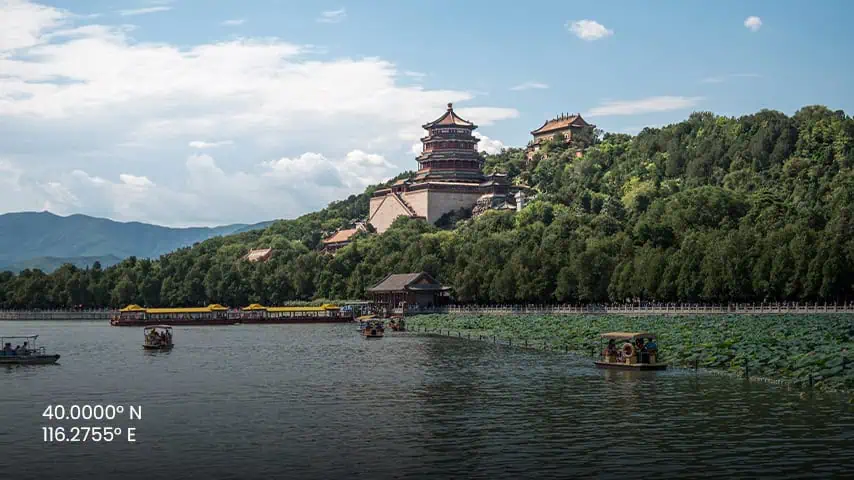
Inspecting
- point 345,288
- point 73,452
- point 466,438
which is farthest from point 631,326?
point 345,288

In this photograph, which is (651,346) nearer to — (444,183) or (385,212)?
(444,183)

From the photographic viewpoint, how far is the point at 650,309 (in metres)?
97.9

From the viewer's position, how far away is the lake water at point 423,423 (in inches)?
1178

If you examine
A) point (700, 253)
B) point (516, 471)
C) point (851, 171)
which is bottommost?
point (516, 471)

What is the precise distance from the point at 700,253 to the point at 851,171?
51.3 metres

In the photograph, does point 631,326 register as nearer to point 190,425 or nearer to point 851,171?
point 190,425

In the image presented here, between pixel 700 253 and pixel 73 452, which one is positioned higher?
pixel 700 253

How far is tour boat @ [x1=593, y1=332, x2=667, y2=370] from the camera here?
52.3 m

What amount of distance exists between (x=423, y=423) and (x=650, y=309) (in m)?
63.4

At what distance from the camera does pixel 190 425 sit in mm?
36750

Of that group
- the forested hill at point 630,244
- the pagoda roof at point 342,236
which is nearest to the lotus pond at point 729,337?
the forested hill at point 630,244

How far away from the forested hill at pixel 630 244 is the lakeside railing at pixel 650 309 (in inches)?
44.9

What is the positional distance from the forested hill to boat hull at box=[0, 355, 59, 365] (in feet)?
174

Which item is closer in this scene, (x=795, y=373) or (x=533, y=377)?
(x=795, y=373)
